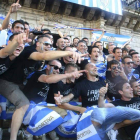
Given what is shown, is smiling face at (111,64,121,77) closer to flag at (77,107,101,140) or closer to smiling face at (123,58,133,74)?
smiling face at (123,58,133,74)

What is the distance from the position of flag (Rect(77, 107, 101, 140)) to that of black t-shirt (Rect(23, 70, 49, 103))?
0.80 metres

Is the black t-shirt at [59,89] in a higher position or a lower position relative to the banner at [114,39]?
lower

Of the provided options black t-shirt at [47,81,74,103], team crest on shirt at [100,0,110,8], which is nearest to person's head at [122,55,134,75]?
black t-shirt at [47,81,74,103]

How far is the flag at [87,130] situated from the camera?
7.72ft

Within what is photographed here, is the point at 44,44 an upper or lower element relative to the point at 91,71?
upper

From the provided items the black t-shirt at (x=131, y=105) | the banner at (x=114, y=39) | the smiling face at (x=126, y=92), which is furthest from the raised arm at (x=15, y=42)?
the banner at (x=114, y=39)

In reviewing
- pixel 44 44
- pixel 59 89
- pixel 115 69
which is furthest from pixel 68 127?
pixel 115 69

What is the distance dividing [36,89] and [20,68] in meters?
0.49


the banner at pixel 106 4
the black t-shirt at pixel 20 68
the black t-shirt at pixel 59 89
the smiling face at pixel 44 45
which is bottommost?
the black t-shirt at pixel 59 89

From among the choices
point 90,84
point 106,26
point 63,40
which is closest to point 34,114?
point 90,84

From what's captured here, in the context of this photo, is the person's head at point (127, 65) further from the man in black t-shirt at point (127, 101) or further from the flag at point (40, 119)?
the flag at point (40, 119)

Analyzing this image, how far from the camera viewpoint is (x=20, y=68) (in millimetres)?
2561

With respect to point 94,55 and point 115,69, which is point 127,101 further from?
point 94,55

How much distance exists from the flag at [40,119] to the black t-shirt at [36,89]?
0.40 feet
